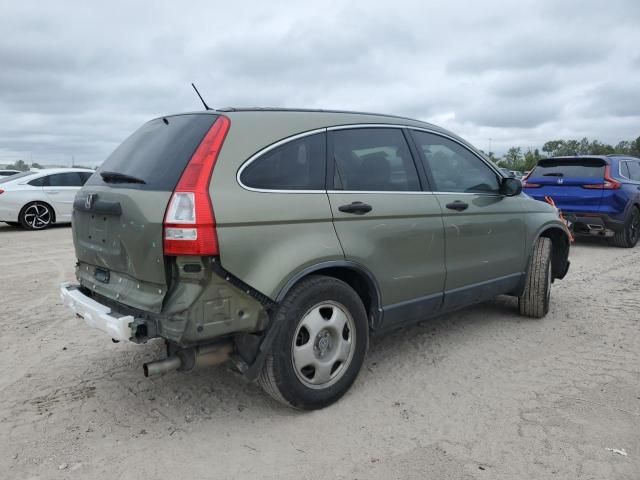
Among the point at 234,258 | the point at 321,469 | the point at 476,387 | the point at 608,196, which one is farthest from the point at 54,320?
the point at 608,196

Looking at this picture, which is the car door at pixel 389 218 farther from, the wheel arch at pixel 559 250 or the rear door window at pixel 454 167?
the wheel arch at pixel 559 250

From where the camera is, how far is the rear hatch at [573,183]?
9.06m

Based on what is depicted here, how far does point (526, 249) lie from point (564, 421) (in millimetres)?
2058

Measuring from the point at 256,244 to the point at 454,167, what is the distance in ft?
7.00

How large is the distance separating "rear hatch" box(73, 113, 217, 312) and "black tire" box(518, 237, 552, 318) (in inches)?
135

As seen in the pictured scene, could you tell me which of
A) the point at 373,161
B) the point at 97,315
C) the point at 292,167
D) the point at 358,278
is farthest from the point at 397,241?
the point at 97,315

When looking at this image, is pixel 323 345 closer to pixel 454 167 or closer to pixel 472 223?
pixel 472 223

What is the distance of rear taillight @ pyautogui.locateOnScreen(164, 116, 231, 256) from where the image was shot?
2.56m

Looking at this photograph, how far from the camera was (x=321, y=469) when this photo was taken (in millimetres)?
2584

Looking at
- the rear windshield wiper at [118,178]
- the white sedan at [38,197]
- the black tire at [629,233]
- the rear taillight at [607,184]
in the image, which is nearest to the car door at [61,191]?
the white sedan at [38,197]

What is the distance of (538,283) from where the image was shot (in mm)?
4871

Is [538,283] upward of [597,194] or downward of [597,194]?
downward

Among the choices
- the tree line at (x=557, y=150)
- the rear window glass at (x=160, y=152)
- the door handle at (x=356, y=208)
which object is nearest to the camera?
the rear window glass at (x=160, y=152)

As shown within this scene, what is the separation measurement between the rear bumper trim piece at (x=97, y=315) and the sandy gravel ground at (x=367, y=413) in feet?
2.01
